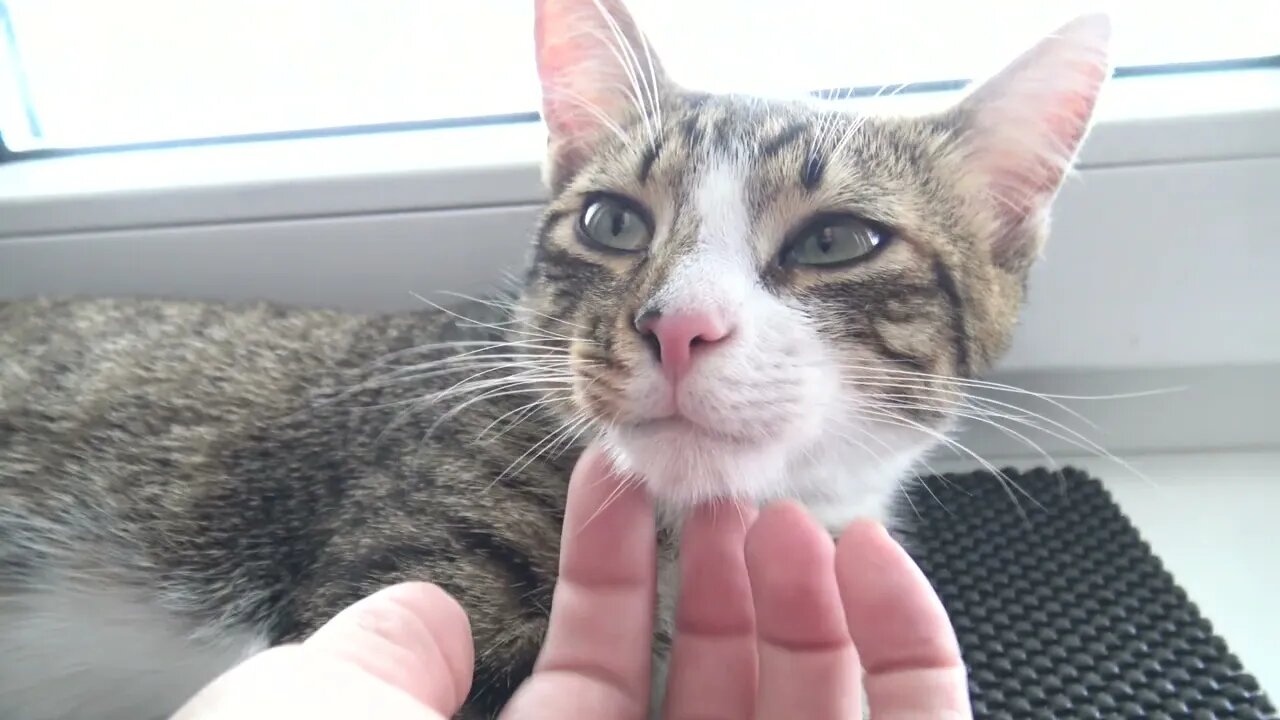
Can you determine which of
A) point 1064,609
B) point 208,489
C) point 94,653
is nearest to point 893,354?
point 1064,609

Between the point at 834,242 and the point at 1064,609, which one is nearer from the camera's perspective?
the point at 834,242

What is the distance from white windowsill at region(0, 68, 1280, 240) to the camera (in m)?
1.12

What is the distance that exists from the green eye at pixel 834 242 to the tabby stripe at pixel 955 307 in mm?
67

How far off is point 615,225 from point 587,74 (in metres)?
0.21

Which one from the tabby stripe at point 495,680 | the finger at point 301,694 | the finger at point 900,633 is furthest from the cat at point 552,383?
the finger at point 301,694

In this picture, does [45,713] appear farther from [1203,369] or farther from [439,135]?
[1203,369]

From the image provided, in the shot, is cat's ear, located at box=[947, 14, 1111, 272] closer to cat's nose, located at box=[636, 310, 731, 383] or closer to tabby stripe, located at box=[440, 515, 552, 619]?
cat's nose, located at box=[636, 310, 731, 383]

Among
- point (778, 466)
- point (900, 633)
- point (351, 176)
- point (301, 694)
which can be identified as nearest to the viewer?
point (301, 694)

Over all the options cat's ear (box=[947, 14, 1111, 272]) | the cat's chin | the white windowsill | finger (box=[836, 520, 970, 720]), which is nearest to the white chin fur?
the cat's chin

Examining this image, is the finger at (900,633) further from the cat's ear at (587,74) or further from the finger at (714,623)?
the cat's ear at (587,74)

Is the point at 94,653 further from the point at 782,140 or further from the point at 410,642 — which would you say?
the point at 782,140

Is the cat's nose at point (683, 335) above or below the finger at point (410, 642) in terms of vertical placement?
above

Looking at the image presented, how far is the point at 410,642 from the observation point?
0.58m

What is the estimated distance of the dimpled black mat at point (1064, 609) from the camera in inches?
33.7
